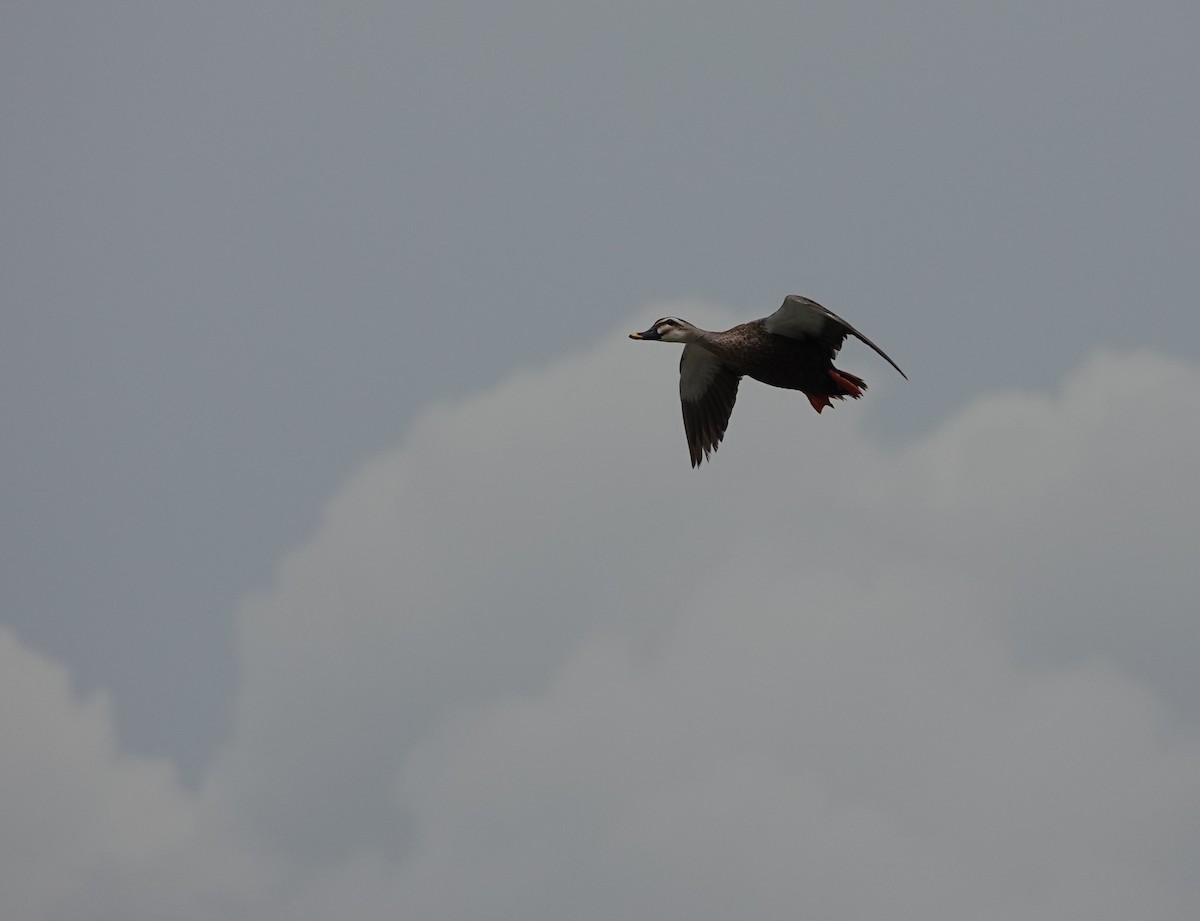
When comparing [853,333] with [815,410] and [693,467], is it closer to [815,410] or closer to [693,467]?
[815,410]

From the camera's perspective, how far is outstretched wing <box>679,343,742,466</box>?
2516cm

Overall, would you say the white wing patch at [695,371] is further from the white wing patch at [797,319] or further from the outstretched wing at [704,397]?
the white wing patch at [797,319]

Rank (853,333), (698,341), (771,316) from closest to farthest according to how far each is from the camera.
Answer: (853,333)
(771,316)
(698,341)

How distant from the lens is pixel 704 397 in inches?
1009

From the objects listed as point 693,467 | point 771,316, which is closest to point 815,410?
point 771,316

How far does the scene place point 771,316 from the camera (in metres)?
22.7

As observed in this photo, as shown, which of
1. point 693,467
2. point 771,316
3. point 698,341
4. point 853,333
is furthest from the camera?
point 693,467

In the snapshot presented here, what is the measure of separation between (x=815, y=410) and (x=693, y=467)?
3.54 metres

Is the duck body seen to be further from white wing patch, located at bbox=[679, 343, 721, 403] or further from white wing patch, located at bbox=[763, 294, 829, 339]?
white wing patch, located at bbox=[679, 343, 721, 403]

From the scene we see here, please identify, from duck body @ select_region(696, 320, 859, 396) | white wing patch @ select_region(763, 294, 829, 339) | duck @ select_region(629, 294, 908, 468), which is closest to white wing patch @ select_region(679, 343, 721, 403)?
duck @ select_region(629, 294, 908, 468)

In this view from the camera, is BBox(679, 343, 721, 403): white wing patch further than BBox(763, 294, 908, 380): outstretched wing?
Yes

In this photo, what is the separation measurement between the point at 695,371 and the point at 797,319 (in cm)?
312

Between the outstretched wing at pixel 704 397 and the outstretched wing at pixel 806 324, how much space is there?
214 centimetres

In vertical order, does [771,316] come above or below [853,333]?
above
